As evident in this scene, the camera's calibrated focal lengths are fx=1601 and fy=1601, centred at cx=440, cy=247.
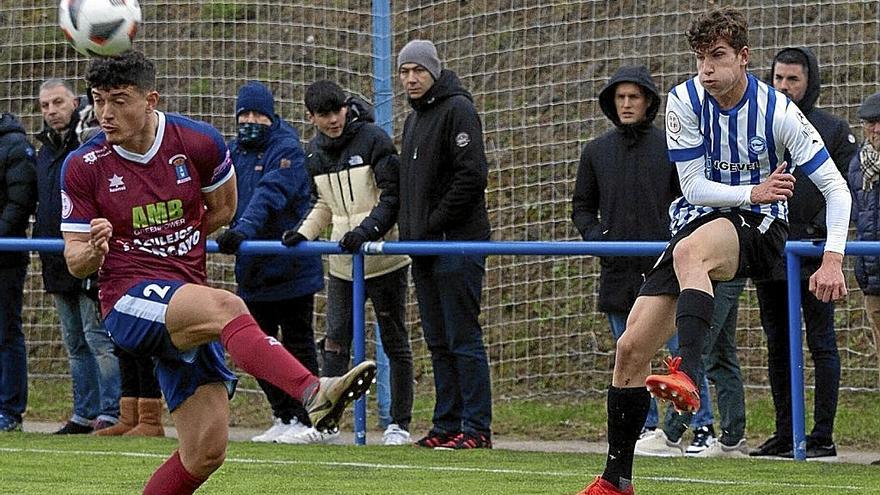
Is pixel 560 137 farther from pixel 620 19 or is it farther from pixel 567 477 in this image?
pixel 567 477

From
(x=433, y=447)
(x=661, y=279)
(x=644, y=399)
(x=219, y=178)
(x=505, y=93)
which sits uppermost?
(x=505, y=93)

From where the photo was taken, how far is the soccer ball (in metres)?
7.84

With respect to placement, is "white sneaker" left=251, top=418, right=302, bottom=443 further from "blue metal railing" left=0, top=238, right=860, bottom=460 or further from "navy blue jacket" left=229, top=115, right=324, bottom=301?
"navy blue jacket" left=229, top=115, right=324, bottom=301

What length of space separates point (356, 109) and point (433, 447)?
2193 mm

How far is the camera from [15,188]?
10.8 metres

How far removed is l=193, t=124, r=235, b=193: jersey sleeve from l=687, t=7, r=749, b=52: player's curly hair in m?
1.92

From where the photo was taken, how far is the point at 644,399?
249 inches

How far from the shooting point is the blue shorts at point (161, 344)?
18.7 ft

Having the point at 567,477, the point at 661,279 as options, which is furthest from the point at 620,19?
the point at 661,279

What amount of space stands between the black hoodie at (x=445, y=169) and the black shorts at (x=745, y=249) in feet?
9.86

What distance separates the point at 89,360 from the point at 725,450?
4408 mm

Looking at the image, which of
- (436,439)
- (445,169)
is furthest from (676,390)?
(445,169)

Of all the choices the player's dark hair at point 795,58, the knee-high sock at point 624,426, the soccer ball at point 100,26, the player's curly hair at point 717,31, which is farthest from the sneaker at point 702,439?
the soccer ball at point 100,26

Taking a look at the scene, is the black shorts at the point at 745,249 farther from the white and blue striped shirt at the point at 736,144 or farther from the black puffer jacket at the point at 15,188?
the black puffer jacket at the point at 15,188
